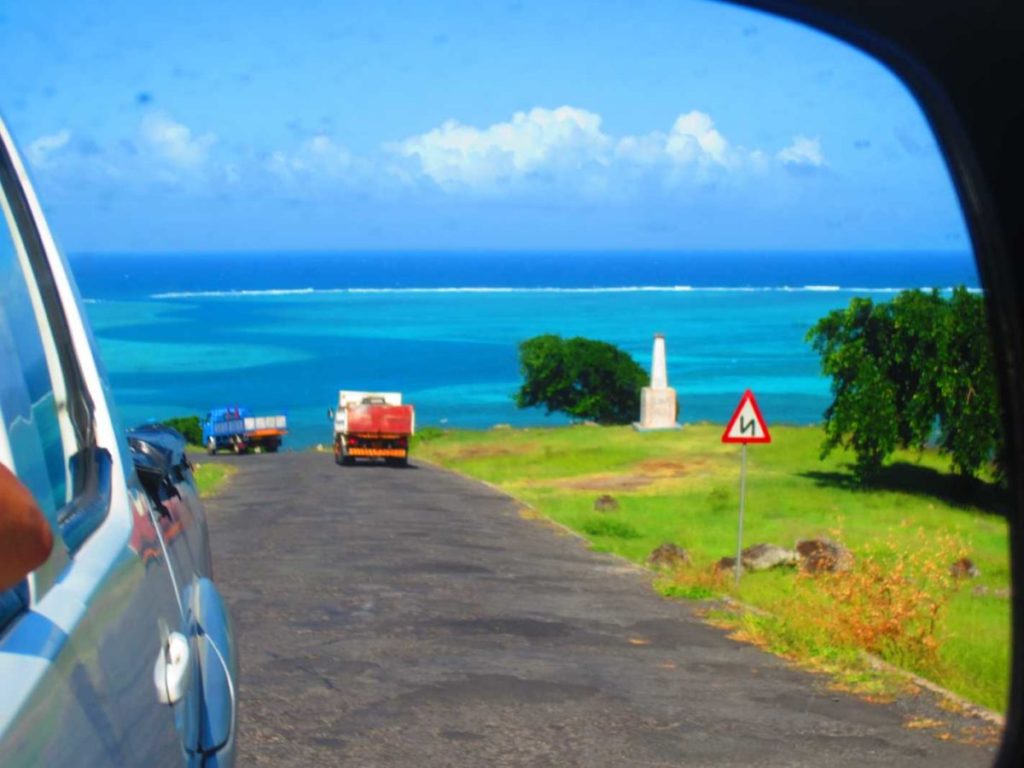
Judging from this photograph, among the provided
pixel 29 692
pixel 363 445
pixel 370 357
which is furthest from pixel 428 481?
pixel 370 357

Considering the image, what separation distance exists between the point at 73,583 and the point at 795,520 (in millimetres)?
26579

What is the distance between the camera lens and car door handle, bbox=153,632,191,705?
2.57 meters

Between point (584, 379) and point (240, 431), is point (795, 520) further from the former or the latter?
point (584, 379)

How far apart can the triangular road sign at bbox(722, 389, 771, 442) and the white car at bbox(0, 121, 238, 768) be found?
472 inches

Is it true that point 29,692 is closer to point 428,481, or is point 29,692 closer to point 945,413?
point 945,413

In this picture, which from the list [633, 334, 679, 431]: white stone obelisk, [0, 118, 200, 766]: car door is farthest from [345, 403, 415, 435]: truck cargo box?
[0, 118, 200, 766]: car door

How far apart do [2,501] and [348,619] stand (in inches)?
377

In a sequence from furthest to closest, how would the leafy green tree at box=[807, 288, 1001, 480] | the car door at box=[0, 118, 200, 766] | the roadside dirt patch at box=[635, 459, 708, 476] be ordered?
1. the roadside dirt patch at box=[635, 459, 708, 476]
2. the leafy green tree at box=[807, 288, 1001, 480]
3. the car door at box=[0, 118, 200, 766]

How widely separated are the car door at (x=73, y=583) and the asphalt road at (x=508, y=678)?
12.4 ft

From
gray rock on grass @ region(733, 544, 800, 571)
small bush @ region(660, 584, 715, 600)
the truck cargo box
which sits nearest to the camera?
small bush @ region(660, 584, 715, 600)

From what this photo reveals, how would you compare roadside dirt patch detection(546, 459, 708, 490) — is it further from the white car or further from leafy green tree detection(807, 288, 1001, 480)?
the white car

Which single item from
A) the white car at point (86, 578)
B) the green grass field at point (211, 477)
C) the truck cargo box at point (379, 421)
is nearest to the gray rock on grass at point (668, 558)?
the green grass field at point (211, 477)

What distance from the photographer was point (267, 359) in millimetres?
113688

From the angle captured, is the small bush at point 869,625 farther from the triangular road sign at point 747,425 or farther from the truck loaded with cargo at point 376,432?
the truck loaded with cargo at point 376,432
